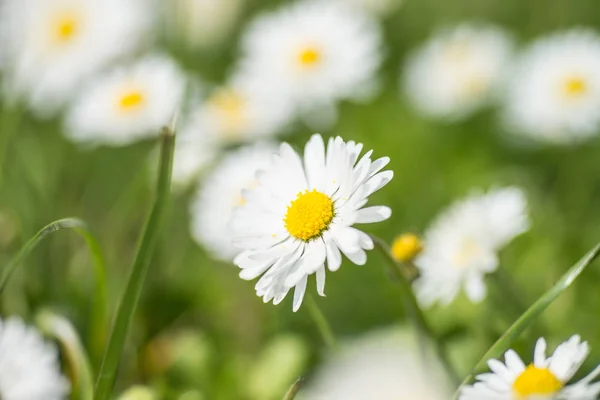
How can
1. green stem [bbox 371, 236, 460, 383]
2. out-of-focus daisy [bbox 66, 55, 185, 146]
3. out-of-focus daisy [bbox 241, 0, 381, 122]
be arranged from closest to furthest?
1. green stem [bbox 371, 236, 460, 383]
2. out-of-focus daisy [bbox 66, 55, 185, 146]
3. out-of-focus daisy [bbox 241, 0, 381, 122]

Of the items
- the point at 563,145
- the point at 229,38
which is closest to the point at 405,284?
the point at 563,145

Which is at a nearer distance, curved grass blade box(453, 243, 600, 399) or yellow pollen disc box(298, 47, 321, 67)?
curved grass blade box(453, 243, 600, 399)

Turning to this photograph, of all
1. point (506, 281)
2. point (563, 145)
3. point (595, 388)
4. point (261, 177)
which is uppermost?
point (563, 145)

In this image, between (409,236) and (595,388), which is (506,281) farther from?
(595,388)

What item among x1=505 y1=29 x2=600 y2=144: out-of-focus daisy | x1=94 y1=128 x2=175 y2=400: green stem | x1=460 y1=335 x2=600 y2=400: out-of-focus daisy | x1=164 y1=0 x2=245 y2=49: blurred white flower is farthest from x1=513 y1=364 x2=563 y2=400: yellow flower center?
x1=164 y1=0 x2=245 y2=49: blurred white flower

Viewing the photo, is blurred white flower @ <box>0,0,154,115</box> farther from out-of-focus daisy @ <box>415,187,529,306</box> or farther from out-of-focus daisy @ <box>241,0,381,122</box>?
out-of-focus daisy @ <box>415,187,529,306</box>

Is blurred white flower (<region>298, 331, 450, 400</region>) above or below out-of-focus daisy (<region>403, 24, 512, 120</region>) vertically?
below
